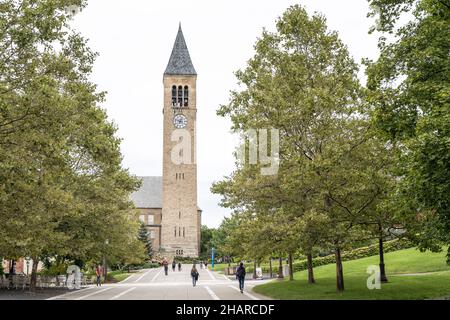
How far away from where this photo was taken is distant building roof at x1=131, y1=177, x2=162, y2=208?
105 m

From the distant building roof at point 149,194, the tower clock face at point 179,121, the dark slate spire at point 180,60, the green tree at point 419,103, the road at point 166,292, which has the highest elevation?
the dark slate spire at point 180,60

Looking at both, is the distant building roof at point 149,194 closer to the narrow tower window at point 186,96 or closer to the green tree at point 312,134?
the narrow tower window at point 186,96

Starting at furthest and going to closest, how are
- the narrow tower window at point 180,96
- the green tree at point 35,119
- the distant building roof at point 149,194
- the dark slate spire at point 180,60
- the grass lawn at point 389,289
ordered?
the distant building roof at point 149,194 < the dark slate spire at point 180,60 < the narrow tower window at point 180,96 < the grass lawn at point 389,289 < the green tree at point 35,119

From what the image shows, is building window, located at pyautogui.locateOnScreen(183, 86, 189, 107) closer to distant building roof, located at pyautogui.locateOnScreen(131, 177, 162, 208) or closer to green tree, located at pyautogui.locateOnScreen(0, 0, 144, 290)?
distant building roof, located at pyautogui.locateOnScreen(131, 177, 162, 208)

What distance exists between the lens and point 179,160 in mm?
91625

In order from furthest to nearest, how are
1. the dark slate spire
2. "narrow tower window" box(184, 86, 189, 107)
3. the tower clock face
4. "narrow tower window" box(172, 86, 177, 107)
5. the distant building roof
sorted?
the distant building roof, the dark slate spire, "narrow tower window" box(184, 86, 189, 107), "narrow tower window" box(172, 86, 177, 107), the tower clock face

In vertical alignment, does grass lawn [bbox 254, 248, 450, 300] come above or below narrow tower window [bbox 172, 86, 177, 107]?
below

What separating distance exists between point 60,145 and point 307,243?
33.2ft

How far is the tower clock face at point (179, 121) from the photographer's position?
9206cm

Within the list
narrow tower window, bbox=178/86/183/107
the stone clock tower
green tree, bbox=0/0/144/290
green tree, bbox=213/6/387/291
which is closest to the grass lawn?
green tree, bbox=213/6/387/291

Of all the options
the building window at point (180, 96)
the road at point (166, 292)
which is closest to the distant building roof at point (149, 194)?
the building window at point (180, 96)

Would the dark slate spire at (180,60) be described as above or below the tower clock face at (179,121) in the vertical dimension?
above

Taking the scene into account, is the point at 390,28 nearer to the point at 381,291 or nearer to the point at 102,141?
A: the point at 381,291
